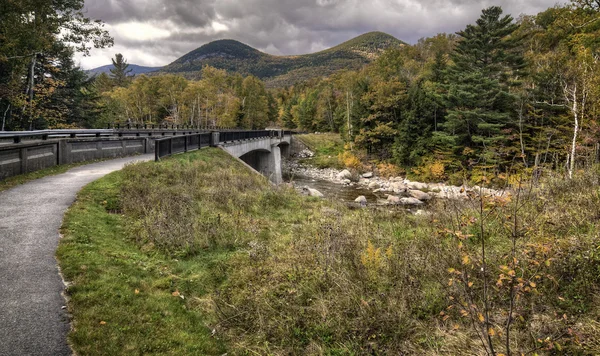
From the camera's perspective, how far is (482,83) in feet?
85.8

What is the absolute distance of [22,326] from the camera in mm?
3451

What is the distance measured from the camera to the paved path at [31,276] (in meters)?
3.29

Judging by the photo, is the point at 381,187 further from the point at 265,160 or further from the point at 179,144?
the point at 179,144

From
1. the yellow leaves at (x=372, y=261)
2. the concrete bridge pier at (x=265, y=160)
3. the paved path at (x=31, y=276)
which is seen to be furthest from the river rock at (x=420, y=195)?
the paved path at (x=31, y=276)

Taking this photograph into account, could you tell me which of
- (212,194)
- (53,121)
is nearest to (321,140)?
(53,121)

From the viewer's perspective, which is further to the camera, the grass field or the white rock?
the white rock

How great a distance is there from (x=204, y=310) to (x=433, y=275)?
3.60 metres

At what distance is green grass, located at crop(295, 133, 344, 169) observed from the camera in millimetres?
47156

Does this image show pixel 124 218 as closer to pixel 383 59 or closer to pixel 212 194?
pixel 212 194

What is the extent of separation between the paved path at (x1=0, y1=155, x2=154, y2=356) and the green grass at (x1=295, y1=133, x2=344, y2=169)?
127 ft

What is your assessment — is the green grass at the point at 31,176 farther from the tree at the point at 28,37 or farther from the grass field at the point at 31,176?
the tree at the point at 28,37

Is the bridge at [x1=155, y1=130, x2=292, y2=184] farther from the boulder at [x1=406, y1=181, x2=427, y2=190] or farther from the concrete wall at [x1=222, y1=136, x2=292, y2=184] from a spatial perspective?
the boulder at [x1=406, y1=181, x2=427, y2=190]

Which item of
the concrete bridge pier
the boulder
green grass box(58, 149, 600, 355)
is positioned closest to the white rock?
the boulder

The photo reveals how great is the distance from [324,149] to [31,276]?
5331 centimetres
